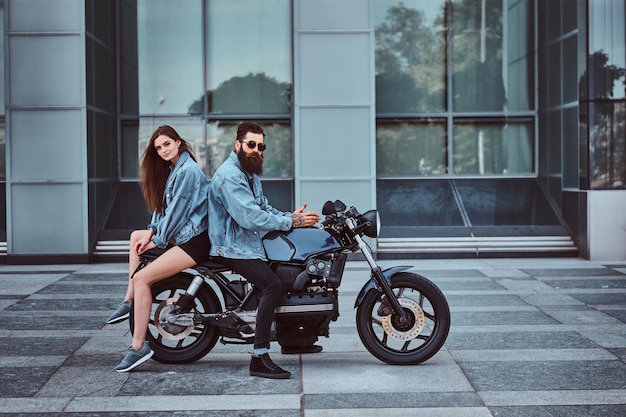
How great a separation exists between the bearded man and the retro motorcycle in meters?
0.13

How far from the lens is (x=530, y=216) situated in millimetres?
14852

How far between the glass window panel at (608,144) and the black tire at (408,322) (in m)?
7.97

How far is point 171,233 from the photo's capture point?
243 inches

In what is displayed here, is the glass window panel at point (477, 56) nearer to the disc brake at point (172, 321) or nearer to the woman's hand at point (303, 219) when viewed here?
the woman's hand at point (303, 219)

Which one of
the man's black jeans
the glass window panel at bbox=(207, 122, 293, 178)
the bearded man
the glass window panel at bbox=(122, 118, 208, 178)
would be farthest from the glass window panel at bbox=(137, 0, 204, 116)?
the man's black jeans

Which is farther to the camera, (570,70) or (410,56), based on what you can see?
(410,56)

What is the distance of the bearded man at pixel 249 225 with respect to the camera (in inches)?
234

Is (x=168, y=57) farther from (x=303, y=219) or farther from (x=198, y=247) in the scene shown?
(x=303, y=219)

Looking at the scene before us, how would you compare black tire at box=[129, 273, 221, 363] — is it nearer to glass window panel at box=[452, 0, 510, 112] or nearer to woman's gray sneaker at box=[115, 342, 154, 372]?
woman's gray sneaker at box=[115, 342, 154, 372]

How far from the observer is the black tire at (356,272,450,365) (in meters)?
6.20

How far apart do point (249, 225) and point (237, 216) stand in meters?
0.11

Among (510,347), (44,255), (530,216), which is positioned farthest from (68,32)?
(510,347)

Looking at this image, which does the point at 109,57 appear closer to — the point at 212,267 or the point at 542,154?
the point at 542,154

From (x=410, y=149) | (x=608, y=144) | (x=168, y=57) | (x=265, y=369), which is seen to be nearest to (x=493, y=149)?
(x=410, y=149)
